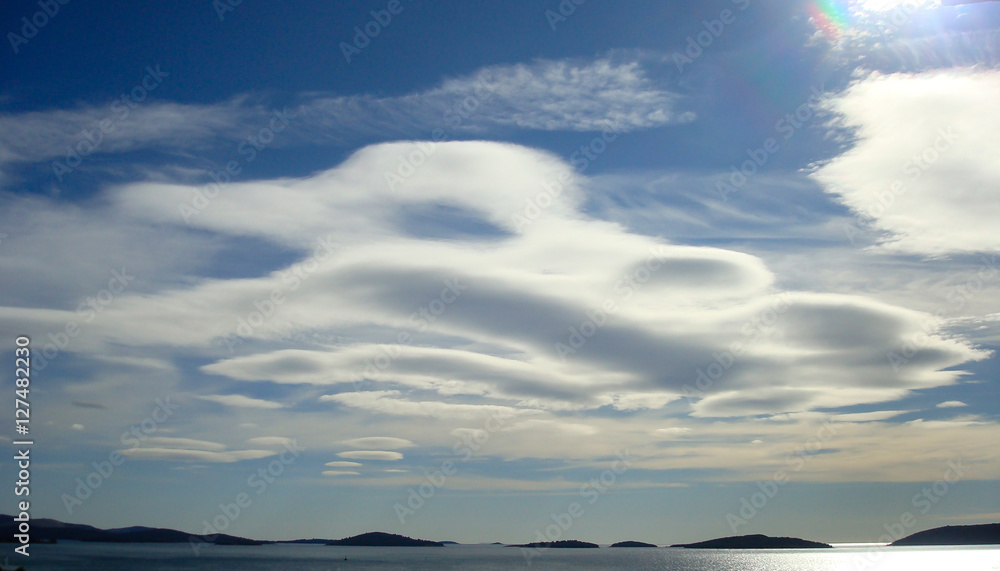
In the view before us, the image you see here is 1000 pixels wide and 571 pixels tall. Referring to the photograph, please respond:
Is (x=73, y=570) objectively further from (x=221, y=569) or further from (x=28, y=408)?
(x=28, y=408)

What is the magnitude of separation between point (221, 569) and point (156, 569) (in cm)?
1860

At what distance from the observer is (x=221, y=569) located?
18925 centimetres

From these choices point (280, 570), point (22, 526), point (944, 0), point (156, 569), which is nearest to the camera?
point (944, 0)

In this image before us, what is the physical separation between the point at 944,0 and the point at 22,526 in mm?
61966

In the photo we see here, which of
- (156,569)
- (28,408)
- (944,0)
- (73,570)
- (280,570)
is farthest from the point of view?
(280,570)

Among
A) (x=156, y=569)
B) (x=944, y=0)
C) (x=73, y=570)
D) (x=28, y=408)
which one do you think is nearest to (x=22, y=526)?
(x=28, y=408)

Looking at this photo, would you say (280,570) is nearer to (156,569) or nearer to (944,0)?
(156,569)

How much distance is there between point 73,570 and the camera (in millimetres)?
154375

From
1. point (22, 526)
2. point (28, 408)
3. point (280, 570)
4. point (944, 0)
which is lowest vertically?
point (280, 570)

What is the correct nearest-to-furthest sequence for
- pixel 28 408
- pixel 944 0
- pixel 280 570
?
pixel 944 0
pixel 28 408
pixel 280 570

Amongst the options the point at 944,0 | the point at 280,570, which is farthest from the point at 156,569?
the point at 944,0

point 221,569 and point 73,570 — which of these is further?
A: point 221,569

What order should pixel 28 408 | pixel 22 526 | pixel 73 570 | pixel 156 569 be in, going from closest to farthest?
pixel 28 408 < pixel 22 526 < pixel 73 570 < pixel 156 569

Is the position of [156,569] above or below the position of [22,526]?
below
